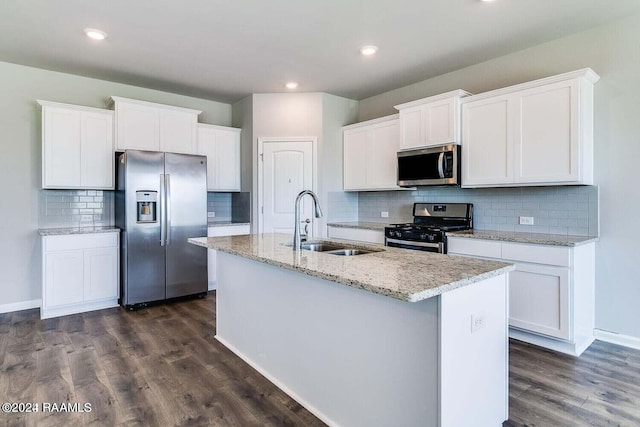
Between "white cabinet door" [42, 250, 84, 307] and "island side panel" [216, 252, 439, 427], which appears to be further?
"white cabinet door" [42, 250, 84, 307]

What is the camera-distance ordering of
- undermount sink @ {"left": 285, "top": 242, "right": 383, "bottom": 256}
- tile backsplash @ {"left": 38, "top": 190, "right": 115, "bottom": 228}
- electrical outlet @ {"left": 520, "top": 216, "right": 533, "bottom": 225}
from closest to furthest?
undermount sink @ {"left": 285, "top": 242, "right": 383, "bottom": 256} < electrical outlet @ {"left": 520, "top": 216, "right": 533, "bottom": 225} < tile backsplash @ {"left": 38, "top": 190, "right": 115, "bottom": 228}

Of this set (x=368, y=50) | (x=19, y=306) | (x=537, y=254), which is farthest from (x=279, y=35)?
(x=19, y=306)

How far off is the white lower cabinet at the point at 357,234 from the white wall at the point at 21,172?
11.3 ft

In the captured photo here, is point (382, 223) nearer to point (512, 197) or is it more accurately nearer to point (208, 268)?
point (512, 197)

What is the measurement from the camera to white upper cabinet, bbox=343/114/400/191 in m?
4.43

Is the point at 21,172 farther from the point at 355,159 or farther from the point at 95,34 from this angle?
the point at 355,159

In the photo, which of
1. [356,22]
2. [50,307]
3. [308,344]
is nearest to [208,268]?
[50,307]

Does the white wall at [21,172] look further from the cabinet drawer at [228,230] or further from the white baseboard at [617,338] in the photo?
the white baseboard at [617,338]

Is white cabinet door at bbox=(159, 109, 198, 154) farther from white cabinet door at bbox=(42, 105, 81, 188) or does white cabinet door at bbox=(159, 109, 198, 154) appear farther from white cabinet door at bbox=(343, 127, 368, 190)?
white cabinet door at bbox=(343, 127, 368, 190)

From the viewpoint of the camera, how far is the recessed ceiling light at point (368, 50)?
3.46m

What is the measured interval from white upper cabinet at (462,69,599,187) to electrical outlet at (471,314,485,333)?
76.4 inches

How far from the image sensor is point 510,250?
121 inches

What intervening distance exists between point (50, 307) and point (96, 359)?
4.64 ft

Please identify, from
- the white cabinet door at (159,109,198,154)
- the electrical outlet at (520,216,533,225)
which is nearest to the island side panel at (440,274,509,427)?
the electrical outlet at (520,216,533,225)
